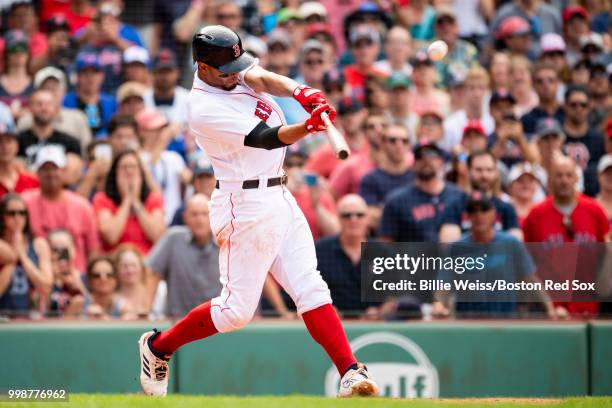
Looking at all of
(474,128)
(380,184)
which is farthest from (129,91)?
(474,128)

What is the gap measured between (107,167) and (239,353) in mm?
1926

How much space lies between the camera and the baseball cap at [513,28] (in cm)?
1092

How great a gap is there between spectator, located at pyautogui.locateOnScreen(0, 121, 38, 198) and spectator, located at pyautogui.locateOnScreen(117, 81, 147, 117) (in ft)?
3.64

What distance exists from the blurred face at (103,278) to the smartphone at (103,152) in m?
1.20

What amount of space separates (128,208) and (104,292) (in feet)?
2.59

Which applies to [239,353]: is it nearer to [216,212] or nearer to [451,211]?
[451,211]

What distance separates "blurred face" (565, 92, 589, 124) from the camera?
9.62 meters

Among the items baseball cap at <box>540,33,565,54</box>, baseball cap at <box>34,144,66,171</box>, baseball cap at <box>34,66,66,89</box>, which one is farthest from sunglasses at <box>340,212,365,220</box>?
baseball cap at <box>540,33,565,54</box>

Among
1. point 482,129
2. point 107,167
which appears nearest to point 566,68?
point 482,129

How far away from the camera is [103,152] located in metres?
8.90

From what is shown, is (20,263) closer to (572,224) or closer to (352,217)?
(352,217)

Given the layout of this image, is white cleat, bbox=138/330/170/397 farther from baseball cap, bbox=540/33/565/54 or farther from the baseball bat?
baseball cap, bbox=540/33/565/54

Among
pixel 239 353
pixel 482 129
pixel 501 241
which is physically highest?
pixel 482 129

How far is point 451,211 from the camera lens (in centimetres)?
832
